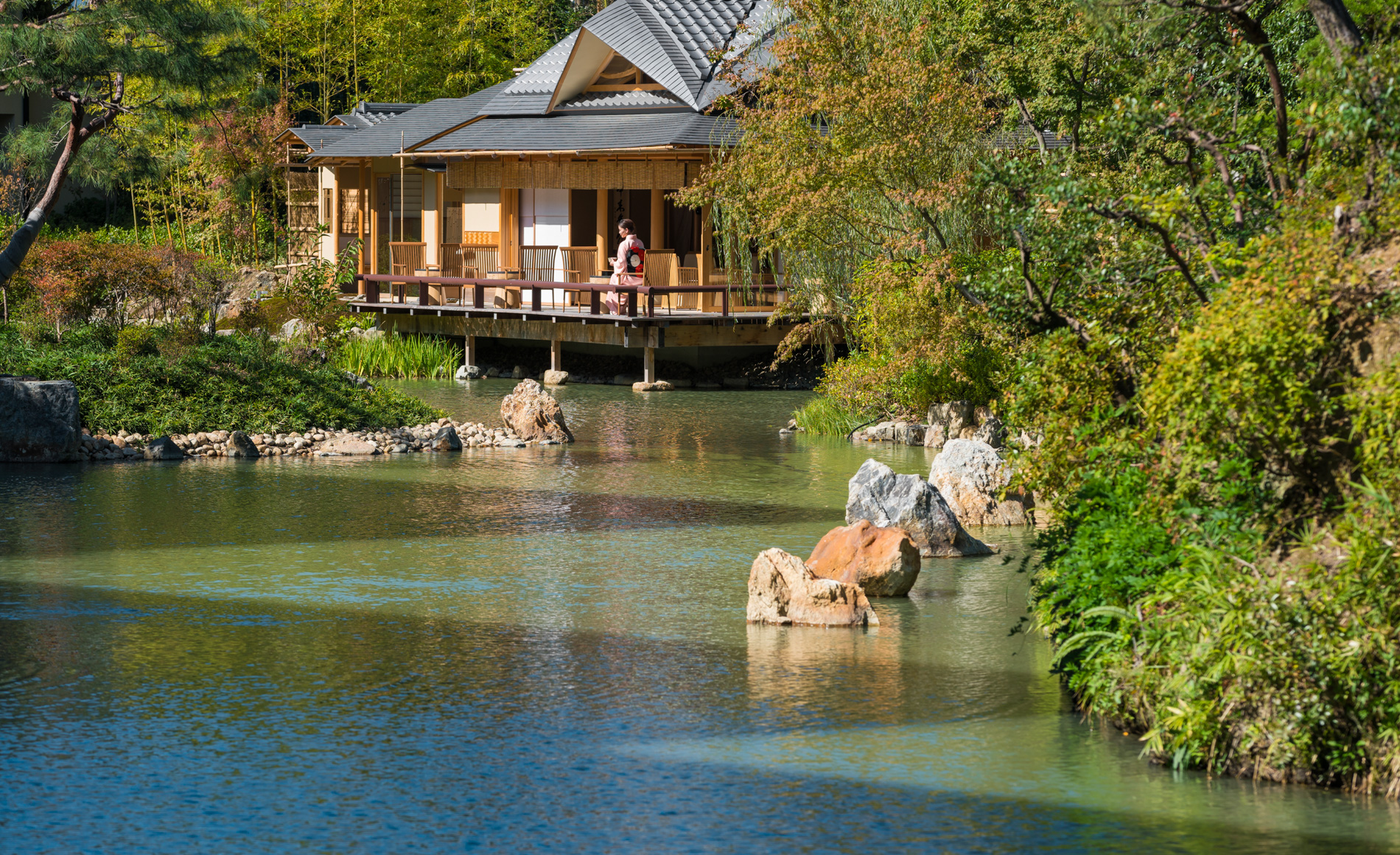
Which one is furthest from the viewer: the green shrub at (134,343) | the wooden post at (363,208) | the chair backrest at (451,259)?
the wooden post at (363,208)

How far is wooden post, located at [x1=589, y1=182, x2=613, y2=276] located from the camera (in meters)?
31.0

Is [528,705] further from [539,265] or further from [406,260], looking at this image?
[406,260]

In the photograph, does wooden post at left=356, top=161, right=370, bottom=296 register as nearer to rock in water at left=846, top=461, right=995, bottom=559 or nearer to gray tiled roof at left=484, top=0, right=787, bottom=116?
gray tiled roof at left=484, top=0, right=787, bottom=116

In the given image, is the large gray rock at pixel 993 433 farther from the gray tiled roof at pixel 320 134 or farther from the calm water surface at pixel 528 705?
the gray tiled roof at pixel 320 134

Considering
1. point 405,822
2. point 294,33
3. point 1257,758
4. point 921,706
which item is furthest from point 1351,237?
point 294,33

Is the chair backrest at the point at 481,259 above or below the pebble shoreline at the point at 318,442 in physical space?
above

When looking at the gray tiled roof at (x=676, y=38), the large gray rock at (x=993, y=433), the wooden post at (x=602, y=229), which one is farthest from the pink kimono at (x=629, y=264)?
the large gray rock at (x=993, y=433)

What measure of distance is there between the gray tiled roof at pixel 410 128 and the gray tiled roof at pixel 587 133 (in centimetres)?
167

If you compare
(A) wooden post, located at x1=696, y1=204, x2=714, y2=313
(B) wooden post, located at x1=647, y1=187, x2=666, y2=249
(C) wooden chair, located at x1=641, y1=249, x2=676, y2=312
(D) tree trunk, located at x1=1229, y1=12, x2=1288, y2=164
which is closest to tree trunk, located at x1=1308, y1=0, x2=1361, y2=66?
(D) tree trunk, located at x1=1229, y1=12, x2=1288, y2=164

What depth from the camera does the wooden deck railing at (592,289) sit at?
27453 millimetres

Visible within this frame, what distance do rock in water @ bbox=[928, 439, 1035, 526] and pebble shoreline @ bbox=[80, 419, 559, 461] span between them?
22.7 ft

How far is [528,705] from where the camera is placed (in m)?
8.62

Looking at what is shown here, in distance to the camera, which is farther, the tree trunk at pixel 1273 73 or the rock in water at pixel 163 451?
the rock in water at pixel 163 451

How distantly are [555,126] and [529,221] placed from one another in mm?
2047
